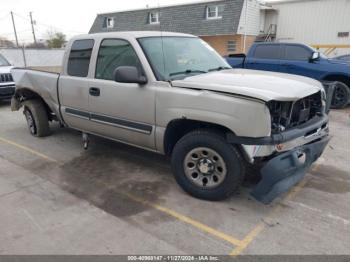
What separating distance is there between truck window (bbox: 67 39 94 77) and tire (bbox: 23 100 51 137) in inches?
59.3

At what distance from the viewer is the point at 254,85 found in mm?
3133

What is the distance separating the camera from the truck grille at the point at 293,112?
3047 millimetres

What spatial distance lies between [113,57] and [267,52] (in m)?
6.26

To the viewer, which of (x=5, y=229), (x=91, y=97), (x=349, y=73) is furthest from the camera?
(x=349, y=73)

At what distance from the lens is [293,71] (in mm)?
8594

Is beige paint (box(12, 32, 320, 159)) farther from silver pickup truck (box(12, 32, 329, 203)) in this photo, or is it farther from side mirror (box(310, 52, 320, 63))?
side mirror (box(310, 52, 320, 63))

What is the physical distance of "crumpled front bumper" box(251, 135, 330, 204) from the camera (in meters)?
2.93

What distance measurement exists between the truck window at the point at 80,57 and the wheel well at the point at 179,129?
5.66 ft

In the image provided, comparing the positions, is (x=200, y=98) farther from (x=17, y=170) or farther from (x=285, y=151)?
(x=17, y=170)

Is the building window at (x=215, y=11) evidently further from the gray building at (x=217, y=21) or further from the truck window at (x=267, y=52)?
the truck window at (x=267, y=52)

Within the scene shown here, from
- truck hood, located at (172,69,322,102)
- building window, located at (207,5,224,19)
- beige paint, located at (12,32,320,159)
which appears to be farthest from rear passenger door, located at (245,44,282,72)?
building window, located at (207,5,224,19)

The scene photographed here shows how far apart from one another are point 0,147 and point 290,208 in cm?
505

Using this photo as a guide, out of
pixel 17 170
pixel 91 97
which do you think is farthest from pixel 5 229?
pixel 91 97

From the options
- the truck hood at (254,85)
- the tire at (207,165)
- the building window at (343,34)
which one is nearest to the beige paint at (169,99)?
the truck hood at (254,85)
